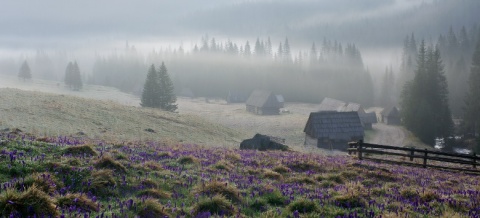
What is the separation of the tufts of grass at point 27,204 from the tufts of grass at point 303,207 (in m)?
4.72

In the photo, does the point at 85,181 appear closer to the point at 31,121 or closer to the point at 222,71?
the point at 31,121

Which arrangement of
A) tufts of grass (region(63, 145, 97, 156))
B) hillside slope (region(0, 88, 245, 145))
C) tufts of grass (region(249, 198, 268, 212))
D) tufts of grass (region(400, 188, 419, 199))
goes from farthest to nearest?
hillside slope (region(0, 88, 245, 145)) → tufts of grass (region(63, 145, 97, 156)) → tufts of grass (region(400, 188, 419, 199)) → tufts of grass (region(249, 198, 268, 212))

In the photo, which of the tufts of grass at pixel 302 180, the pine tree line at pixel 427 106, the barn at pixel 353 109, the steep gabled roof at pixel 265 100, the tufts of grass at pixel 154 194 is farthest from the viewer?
the steep gabled roof at pixel 265 100

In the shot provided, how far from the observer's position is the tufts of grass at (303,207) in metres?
8.10

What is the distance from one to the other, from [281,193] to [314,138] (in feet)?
169

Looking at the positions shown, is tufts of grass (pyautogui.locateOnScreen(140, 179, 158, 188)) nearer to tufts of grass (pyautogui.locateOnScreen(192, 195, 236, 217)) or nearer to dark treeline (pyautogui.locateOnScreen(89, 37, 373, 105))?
tufts of grass (pyautogui.locateOnScreen(192, 195, 236, 217))

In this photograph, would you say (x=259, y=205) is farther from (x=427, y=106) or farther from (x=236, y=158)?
(x=427, y=106)

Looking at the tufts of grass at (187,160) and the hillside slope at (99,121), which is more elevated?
the tufts of grass at (187,160)

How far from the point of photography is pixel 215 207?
7703 mm

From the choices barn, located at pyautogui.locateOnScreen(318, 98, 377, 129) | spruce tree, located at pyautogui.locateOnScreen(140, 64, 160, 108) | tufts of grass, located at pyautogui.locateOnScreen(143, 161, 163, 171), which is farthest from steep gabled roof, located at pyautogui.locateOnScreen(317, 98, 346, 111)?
tufts of grass, located at pyautogui.locateOnScreen(143, 161, 163, 171)

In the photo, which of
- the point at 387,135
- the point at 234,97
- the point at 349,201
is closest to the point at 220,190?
the point at 349,201

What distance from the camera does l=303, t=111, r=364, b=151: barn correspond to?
192 feet

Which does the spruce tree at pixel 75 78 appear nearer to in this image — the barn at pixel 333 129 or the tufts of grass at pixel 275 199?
the barn at pixel 333 129

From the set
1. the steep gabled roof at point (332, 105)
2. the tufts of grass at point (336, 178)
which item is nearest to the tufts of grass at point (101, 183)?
the tufts of grass at point (336, 178)
